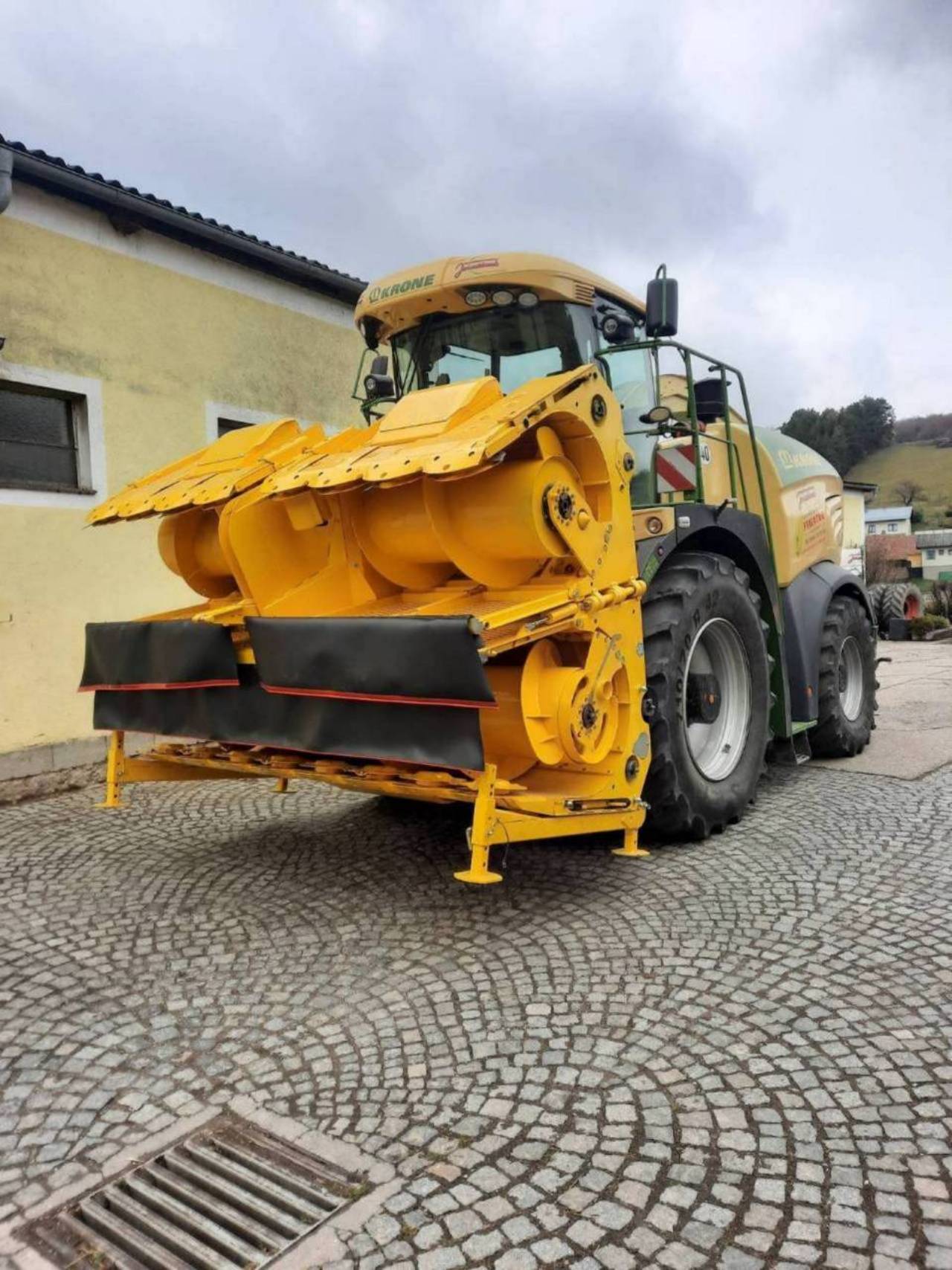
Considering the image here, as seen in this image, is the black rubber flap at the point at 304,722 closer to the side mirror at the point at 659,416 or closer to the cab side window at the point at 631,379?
the side mirror at the point at 659,416

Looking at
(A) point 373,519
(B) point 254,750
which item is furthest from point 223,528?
(B) point 254,750

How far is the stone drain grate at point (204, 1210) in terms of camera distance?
1798mm

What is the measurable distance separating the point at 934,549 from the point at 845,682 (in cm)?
5508

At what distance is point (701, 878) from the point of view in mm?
3705

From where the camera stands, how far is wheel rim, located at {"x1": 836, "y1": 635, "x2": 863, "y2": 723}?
6.20 m

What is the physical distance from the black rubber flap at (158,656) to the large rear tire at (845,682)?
377 centimetres

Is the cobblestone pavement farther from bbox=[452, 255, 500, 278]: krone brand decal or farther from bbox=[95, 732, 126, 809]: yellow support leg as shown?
bbox=[452, 255, 500, 278]: krone brand decal

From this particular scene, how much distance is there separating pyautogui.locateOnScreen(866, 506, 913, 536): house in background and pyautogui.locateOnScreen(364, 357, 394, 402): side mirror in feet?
200

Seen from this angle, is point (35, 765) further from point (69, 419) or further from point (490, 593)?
point (490, 593)

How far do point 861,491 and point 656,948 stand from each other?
29878 millimetres

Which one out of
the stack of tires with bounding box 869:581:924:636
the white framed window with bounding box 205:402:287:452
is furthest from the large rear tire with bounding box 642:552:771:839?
the stack of tires with bounding box 869:581:924:636

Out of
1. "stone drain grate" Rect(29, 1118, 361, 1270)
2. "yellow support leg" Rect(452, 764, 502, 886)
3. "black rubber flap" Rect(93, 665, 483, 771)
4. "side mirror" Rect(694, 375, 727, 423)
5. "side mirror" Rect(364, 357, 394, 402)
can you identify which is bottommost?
"stone drain grate" Rect(29, 1118, 361, 1270)

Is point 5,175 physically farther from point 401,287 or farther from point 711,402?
point 711,402

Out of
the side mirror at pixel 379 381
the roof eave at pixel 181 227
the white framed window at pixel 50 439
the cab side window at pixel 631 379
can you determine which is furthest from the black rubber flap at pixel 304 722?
the roof eave at pixel 181 227
